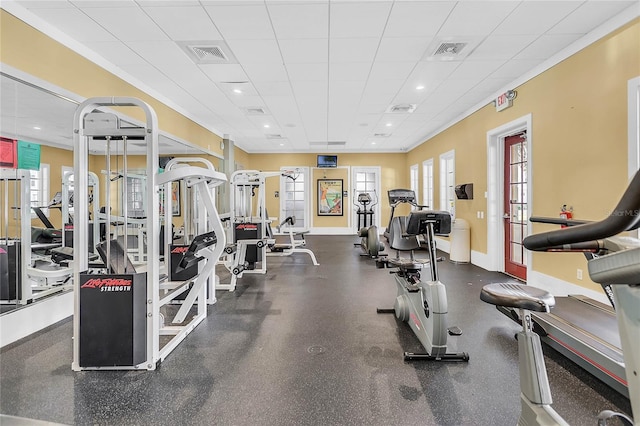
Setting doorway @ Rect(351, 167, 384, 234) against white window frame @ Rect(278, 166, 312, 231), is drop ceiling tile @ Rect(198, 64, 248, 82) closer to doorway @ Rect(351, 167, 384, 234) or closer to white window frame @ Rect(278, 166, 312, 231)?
white window frame @ Rect(278, 166, 312, 231)

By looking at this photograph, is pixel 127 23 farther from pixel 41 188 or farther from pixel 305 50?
pixel 41 188

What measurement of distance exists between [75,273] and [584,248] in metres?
2.88

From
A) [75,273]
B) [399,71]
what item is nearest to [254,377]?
[75,273]

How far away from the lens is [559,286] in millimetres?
3523

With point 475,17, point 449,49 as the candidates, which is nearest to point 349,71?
point 449,49

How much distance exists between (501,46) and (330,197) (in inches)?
290

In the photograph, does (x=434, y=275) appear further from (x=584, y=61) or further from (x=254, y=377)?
(x=584, y=61)

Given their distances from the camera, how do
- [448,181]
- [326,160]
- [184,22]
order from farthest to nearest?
[326,160]
[448,181]
[184,22]

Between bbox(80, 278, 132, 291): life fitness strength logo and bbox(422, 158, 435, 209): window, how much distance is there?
7457mm

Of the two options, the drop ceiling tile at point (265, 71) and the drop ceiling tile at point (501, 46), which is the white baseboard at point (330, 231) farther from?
the drop ceiling tile at point (501, 46)

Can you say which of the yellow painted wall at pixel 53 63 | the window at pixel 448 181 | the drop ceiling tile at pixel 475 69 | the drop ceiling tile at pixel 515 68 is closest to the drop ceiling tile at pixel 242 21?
the yellow painted wall at pixel 53 63

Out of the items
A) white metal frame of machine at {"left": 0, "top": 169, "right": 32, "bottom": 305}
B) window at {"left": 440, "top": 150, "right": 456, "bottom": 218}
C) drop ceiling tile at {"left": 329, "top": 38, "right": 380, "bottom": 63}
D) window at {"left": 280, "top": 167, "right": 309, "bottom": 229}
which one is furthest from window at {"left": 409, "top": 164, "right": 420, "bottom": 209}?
white metal frame of machine at {"left": 0, "top": 169, "right": 32, "bottom": 305}

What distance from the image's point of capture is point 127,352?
2131 millimetres

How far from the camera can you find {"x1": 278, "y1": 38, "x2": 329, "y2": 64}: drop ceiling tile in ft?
10.7
